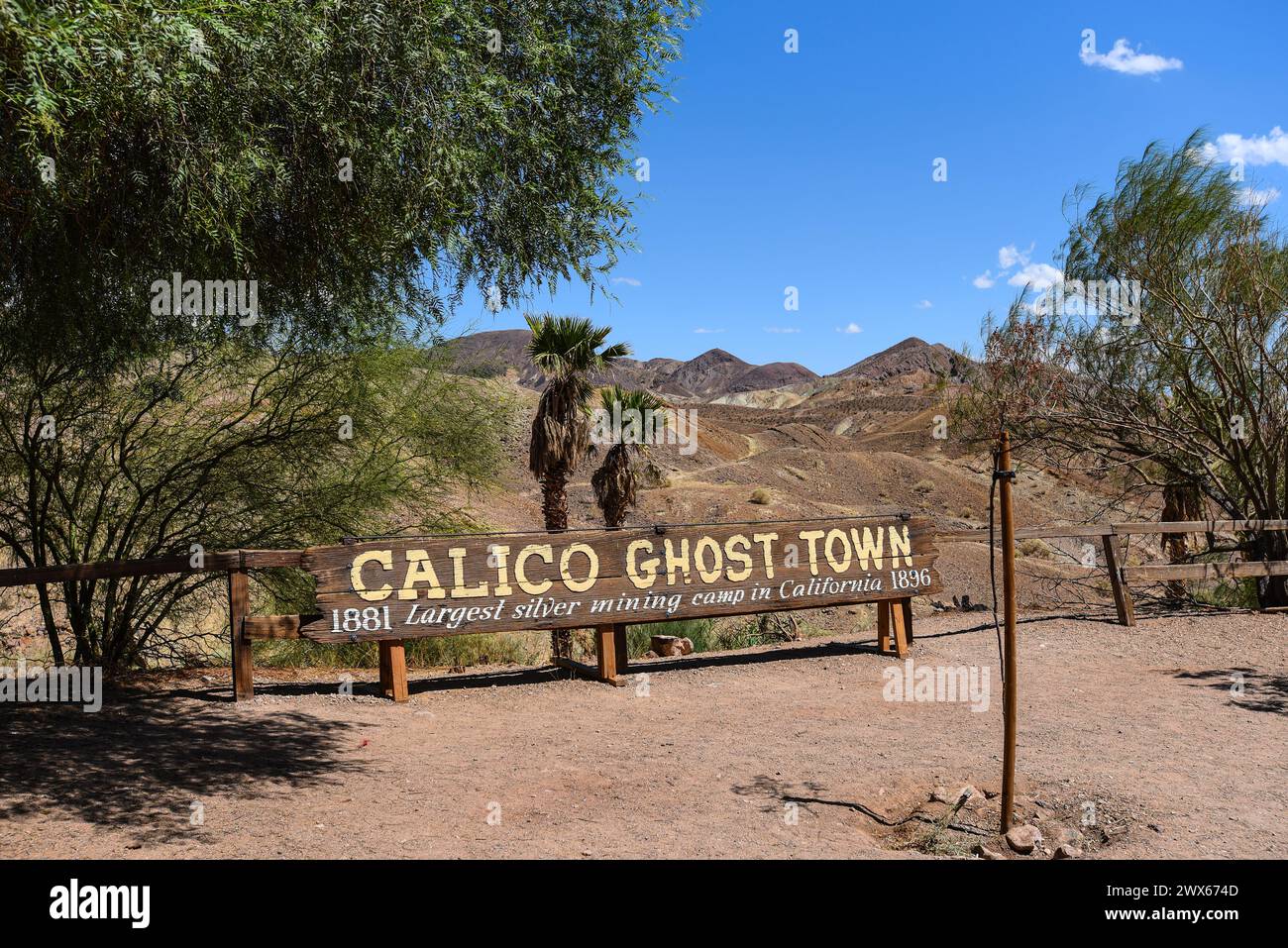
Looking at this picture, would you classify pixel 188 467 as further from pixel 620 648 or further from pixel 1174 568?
pixel 1174 568

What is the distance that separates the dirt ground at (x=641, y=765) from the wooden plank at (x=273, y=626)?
643mm

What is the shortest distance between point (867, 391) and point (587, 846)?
348 ft

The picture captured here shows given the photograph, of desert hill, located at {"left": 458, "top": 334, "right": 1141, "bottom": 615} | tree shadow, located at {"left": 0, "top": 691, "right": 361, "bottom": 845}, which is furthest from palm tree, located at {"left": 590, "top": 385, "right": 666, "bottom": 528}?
tree shadow, located at {"left": 0, "top": 691, "right": 361, "bottom": 845}

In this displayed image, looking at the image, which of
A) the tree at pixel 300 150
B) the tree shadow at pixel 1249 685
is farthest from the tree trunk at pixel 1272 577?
the tree at pixel 300 150

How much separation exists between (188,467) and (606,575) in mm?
4975

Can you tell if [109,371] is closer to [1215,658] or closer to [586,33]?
[586,33]

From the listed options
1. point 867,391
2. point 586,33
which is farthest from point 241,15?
point 867,391

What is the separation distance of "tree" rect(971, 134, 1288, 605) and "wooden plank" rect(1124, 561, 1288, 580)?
1.47 meters

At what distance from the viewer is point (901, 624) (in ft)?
40.7

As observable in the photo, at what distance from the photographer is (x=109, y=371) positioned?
929 centimetres

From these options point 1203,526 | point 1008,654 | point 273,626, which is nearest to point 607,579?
point 273,626

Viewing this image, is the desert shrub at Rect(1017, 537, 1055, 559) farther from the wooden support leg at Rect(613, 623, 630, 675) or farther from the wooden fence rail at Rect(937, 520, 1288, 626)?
the wooden support leg at Rect(613, 623, 630, 675)

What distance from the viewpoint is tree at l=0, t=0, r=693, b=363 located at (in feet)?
16.9

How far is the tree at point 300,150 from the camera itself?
514 centimetres
